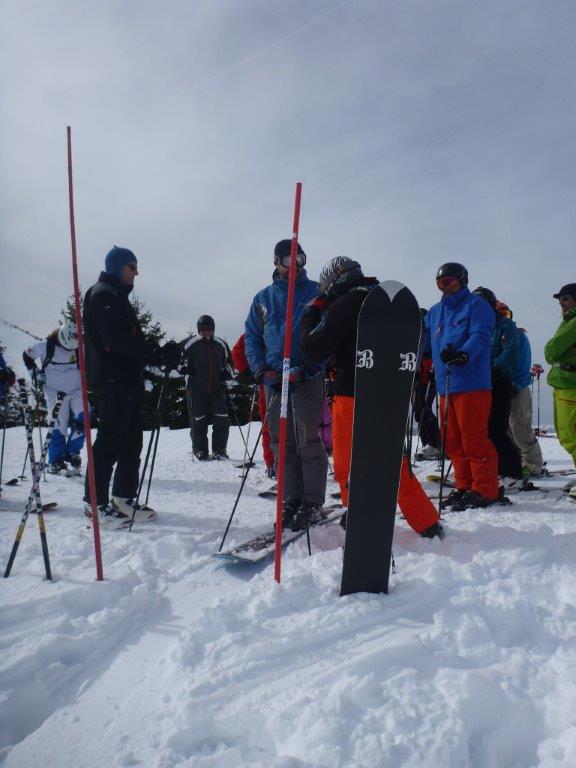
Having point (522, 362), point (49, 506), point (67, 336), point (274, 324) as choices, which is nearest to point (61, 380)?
point (67, 336)

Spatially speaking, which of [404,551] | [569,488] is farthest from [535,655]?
[569,488]

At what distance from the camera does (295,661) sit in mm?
1833

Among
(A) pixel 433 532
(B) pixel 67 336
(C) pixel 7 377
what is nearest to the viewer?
(A) pixel 433 532

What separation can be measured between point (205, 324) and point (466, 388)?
210 inches

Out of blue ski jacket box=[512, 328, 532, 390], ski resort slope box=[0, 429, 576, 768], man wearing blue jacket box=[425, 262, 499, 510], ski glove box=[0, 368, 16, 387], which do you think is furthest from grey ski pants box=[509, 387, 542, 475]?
ski glove box=[0, 368, 16, 387]

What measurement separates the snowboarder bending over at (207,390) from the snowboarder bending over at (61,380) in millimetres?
1964

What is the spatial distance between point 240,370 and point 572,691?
561 centimetres

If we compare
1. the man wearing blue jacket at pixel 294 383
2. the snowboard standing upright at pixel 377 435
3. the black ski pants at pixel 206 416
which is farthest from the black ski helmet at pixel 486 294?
the black ski pants at pixel 206 416

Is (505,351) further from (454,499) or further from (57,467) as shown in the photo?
(57,467)

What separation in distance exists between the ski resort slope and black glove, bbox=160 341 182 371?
1.70m

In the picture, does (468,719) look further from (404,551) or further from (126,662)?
(404,551)

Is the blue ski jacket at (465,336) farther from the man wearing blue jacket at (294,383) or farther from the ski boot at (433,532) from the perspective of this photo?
the ski boot at (433,532)

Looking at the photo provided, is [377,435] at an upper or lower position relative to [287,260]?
lower

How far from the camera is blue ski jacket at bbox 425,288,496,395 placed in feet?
13.1
